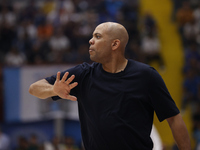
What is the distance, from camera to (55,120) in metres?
9.66

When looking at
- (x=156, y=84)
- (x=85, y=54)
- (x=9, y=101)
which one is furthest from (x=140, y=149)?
(x=85, y=54)

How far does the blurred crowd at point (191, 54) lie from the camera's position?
34.6ft

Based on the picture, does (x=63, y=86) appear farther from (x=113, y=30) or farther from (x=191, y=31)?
(x=191, y=31)

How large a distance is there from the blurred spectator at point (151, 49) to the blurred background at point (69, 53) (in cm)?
3

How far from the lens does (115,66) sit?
10.3 feet

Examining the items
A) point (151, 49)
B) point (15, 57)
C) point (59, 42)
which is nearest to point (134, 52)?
point (151, 49)

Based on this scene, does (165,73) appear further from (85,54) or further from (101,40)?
(101,40)

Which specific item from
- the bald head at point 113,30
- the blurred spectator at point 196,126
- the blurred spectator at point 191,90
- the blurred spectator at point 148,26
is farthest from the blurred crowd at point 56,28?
the bald head at point 113,30

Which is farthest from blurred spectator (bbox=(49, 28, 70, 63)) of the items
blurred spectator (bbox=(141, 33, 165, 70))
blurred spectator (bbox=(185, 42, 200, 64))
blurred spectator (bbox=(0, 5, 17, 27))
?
blurred spectator (bbox=(185, 42, 200, 64))

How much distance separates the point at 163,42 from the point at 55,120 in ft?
18.4

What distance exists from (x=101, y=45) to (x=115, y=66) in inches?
9.0

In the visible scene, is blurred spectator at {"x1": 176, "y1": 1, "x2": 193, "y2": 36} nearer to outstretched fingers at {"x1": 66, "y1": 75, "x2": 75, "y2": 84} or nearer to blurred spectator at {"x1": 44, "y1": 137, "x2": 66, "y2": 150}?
blurred spectator at {"x1": 44, "y1": 137, "x2": 66, "y2": 150}

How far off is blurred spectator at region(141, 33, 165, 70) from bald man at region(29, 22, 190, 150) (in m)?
8.61

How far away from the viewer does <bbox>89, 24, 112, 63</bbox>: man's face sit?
121 inches
